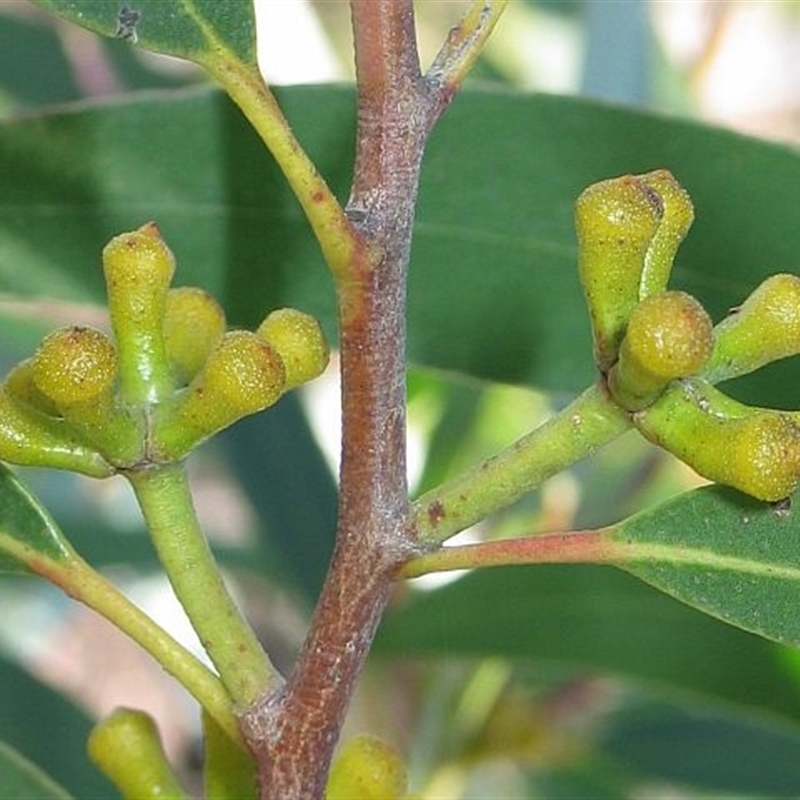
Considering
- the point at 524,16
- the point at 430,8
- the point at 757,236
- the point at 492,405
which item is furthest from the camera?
the point at 430,8

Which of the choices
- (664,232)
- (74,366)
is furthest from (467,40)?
(74,366)

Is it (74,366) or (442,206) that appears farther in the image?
(442,206)

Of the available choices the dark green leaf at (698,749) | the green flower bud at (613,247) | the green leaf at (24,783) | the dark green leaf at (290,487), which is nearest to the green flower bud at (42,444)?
the green flower bud at (613,247)

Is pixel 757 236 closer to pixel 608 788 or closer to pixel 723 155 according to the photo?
pixel 723 155

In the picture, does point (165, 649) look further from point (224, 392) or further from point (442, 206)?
point (442, 206)

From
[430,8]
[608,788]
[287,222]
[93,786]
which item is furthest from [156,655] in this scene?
[430,8]

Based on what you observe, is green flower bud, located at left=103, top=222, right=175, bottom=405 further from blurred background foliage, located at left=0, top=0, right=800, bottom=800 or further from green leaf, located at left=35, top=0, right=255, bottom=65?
blurred background foliage, located at left=0, top=0, right=800, bottom=800
